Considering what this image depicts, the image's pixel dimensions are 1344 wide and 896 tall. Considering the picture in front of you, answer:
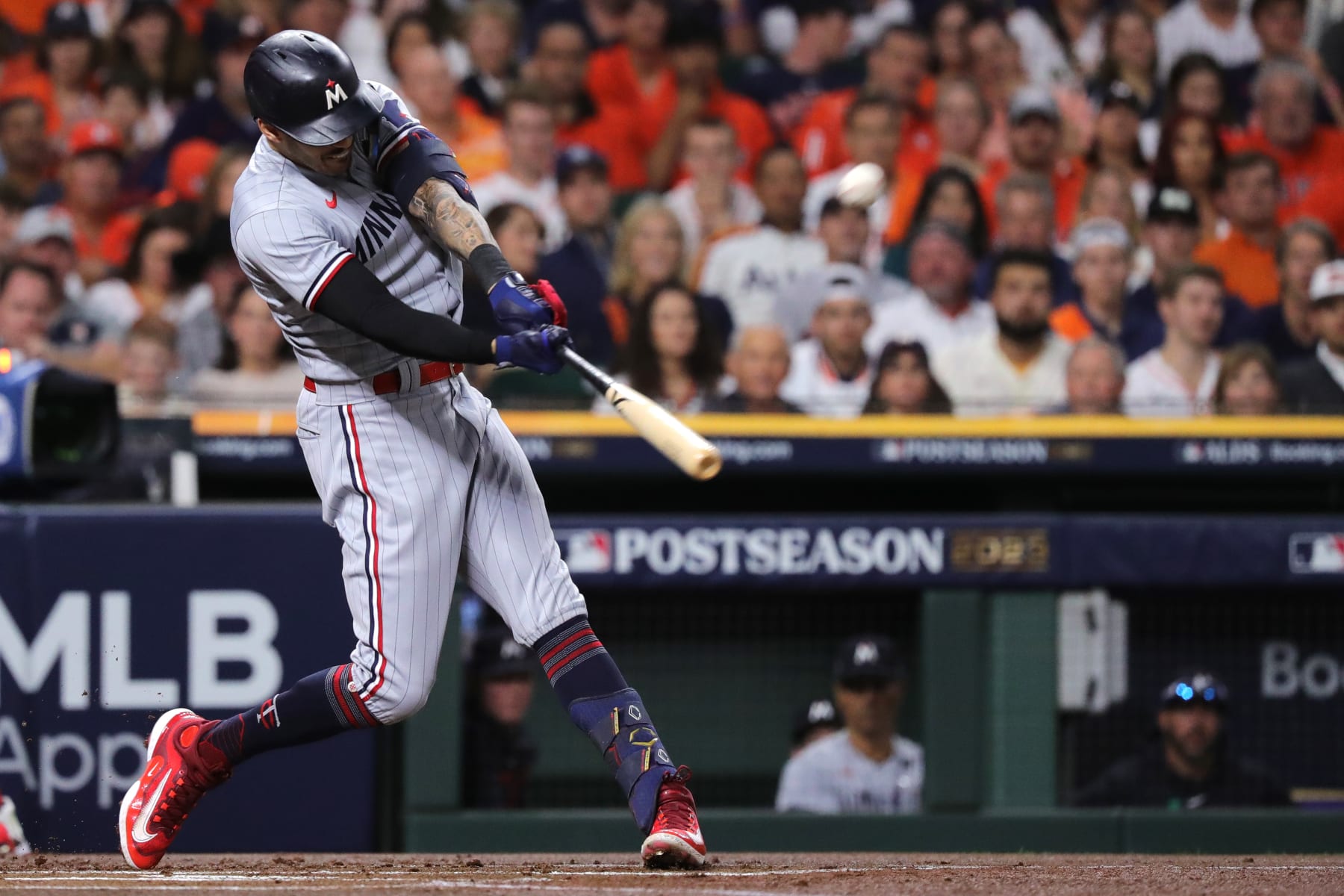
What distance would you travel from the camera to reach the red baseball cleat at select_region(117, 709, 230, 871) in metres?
3.55

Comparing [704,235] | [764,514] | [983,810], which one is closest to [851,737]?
[983,810]

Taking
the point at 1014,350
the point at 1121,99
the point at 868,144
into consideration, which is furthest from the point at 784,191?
the point at 1121,99

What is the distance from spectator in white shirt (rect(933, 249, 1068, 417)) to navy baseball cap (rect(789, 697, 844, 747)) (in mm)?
1389

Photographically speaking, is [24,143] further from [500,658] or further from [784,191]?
[500,658]

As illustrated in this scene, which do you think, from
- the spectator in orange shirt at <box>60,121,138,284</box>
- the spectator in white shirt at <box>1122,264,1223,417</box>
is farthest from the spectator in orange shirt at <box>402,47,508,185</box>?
the spectator in white shirt at <box>1122,264,1223,417</box>

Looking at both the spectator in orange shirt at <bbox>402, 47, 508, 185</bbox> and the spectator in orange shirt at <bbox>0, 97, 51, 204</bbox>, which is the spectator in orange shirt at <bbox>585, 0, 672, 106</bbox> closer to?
the spectator in orange shirt at <bbox>402, 47, 508, 185</bbox>

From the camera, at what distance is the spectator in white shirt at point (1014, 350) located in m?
6.12

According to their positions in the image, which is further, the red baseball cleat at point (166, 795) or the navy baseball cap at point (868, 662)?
the navy baseball cap at point (868, 662)

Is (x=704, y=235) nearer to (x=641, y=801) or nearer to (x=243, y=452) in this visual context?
(x=243, y=452)

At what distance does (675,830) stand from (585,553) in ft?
6.13

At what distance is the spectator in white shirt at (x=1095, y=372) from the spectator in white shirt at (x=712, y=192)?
145 cm

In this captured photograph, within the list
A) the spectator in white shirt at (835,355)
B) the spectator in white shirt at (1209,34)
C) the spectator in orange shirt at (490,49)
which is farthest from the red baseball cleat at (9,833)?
the spectator in white shirt at (1209,34)

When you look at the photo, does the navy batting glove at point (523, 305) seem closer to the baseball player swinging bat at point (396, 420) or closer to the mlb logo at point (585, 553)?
the baseball player swinging bat at point (396, 420)

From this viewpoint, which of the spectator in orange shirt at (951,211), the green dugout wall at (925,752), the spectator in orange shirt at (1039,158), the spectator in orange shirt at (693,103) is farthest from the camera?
the spectator in orange shirt at (693,103)
